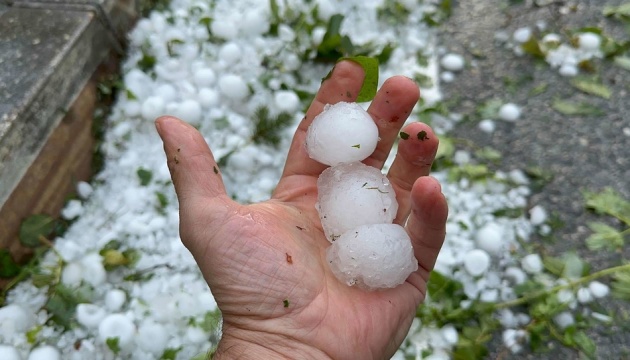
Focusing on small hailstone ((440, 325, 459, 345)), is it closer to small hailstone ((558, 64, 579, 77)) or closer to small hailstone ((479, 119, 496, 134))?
small hailstone ((479, 119, 496, 134))

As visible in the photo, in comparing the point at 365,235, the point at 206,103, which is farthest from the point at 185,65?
the point at 365,235

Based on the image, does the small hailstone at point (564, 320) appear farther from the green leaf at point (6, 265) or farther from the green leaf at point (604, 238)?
the green leaf at point (6, 265)

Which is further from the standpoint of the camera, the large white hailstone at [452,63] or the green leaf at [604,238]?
the large white hailstone at [452,63]

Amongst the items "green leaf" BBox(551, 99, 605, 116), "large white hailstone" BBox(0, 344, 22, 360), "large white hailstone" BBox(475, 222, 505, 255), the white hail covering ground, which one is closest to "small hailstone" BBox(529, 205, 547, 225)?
the white hail covering ground

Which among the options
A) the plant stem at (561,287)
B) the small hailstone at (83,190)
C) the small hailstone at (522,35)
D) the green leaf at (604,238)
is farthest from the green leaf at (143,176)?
the small hailstone at (522,35)

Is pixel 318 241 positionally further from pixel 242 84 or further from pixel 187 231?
pixel 242 84

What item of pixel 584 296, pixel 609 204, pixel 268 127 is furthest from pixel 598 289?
pixel 268 127
